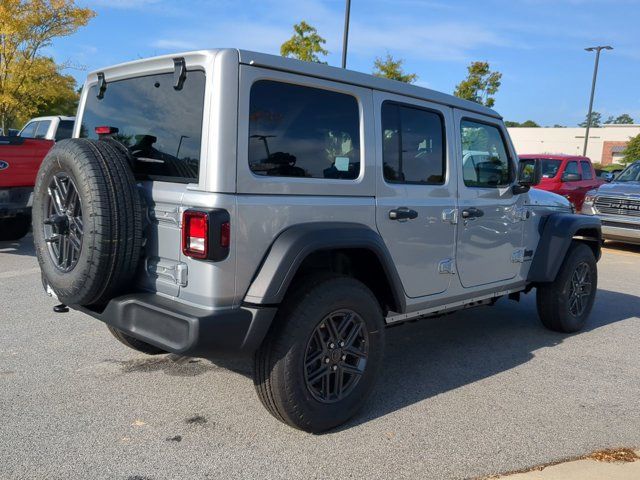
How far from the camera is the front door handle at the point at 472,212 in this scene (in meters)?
4.21

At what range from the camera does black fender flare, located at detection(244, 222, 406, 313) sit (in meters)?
2.93

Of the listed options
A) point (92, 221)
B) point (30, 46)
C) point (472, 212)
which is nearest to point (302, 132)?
point (92, 221)

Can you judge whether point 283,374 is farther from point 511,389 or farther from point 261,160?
point 511,389

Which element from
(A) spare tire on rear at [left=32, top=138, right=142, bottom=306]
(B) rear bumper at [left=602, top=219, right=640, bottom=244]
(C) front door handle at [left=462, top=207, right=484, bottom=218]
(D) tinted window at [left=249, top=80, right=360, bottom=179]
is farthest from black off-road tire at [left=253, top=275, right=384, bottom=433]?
(B) rear bumper at [left=602, top=219, right=640, bottom=244]

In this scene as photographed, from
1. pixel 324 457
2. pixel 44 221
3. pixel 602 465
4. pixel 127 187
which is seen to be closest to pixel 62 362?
pixel 44 221

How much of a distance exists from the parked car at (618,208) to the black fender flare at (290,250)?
30.8ft

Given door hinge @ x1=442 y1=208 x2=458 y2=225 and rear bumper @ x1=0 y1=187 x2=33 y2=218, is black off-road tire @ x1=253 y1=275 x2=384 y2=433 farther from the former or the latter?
rear bumper @ x1=0 y1=187 x2=33 y2=218

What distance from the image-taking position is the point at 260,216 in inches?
116

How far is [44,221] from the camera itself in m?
3.39

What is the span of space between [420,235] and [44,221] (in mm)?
2335

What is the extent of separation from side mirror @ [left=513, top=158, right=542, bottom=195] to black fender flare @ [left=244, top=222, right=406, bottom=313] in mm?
2149

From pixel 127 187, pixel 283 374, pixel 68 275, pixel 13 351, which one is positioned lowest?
pixel 13 351

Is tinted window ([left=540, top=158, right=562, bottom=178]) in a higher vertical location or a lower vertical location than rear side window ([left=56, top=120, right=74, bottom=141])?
lower

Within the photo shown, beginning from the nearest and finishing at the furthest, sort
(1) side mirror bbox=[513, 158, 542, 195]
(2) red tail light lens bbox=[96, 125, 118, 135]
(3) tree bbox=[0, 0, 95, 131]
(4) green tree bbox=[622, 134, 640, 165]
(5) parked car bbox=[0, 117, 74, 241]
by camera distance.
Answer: (2) red tail light lens bbox=[96, 125, 118, 135], (1) side mirror bbox=[513, 158, 542, 195], (5) parked car bbox=[0, 117, 74, 241], (3) tree bbox=[0, 0, 95, 131], (4) green tree bbox=[622, 134, 640, 165]
